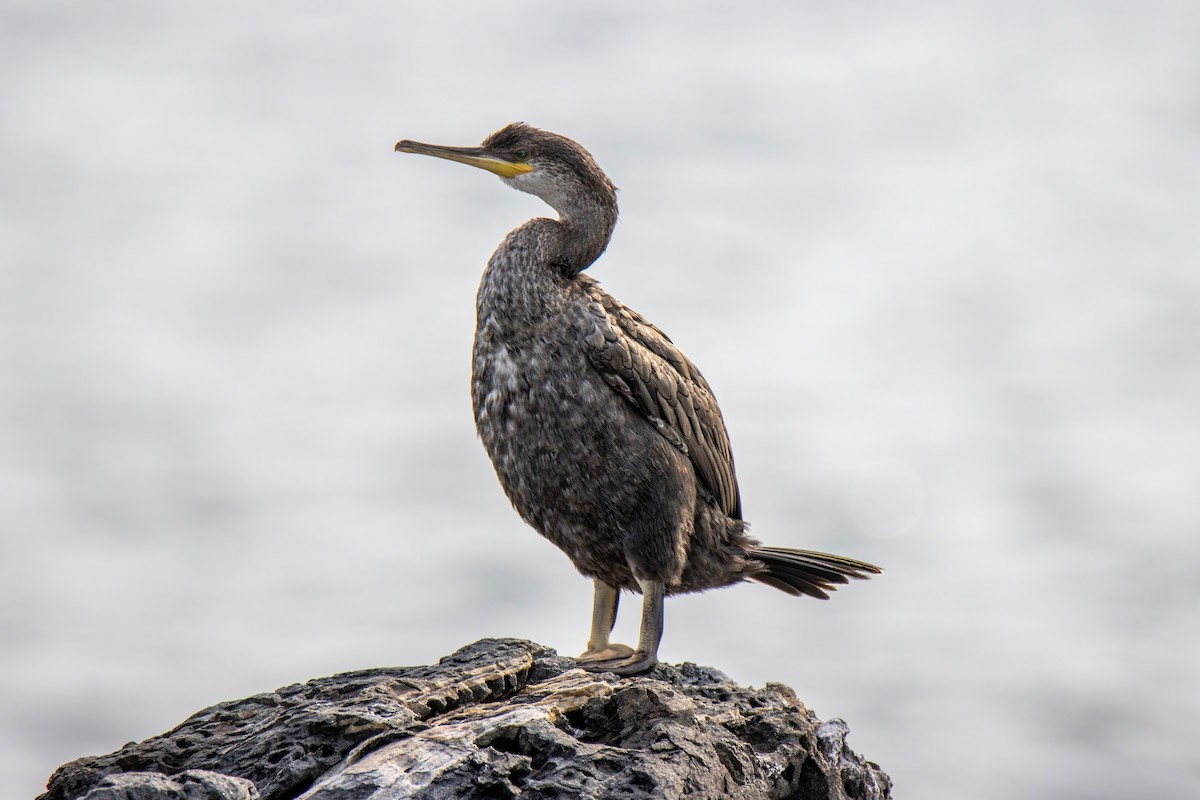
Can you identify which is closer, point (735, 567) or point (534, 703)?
Result: point (534, 703)

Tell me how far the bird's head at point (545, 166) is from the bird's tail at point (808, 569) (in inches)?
84.0

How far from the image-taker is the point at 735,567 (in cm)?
712

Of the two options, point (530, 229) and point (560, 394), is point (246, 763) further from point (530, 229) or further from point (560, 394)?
point (530, 229)

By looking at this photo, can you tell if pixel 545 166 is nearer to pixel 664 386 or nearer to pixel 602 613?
pixel 664 386

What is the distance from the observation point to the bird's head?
698 cm

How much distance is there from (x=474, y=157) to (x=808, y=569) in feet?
9.66

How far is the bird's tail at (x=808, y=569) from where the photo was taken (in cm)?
728

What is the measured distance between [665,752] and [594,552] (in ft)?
6.09

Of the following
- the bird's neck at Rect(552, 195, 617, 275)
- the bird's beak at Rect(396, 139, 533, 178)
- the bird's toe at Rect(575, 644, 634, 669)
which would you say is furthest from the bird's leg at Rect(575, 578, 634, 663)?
the bird's beak at Rect(396, 139, 533, 178)

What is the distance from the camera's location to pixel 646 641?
6.40m

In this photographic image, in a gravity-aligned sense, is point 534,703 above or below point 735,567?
below

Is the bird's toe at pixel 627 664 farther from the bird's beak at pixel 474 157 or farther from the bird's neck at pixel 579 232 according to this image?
the bird's beak at pixel 474 157

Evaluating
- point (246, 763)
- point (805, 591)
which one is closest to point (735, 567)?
point (805, 591)

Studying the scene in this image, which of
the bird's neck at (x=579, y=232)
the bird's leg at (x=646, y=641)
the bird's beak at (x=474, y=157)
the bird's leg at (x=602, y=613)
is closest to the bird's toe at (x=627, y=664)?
the bird's leg at (x=646, y=641)
